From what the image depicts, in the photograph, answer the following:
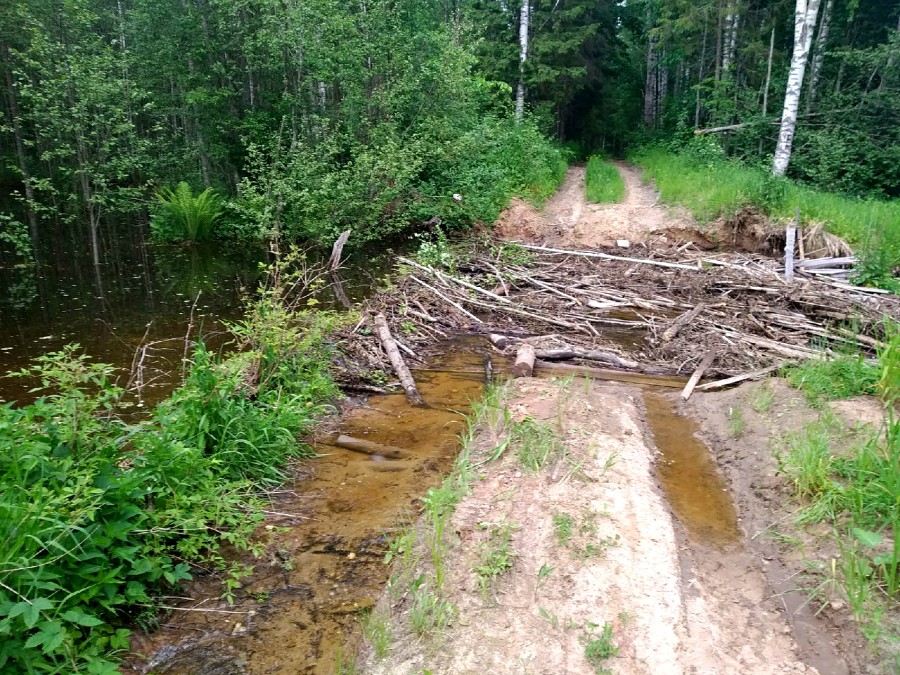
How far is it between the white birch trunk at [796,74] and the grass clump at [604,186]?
4.33 meters

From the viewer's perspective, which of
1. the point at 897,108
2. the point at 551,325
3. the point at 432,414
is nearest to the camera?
the point at 432,414

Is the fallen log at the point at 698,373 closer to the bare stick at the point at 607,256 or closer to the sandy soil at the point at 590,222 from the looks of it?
the bare stick at the point at 607,256

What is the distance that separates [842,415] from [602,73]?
27.5 meters

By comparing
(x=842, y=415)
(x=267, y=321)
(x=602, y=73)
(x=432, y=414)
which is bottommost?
(x=432, y=414)

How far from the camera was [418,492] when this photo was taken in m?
5.05

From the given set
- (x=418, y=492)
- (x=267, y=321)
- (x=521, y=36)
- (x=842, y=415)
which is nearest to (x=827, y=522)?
(x=842, y=415)

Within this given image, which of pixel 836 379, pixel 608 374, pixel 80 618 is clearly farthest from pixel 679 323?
pixel 80 618

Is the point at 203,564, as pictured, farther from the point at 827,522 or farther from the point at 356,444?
the point at 827,522

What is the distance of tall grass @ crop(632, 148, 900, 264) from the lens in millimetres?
11414

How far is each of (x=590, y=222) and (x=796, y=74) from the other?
6574 millimetres

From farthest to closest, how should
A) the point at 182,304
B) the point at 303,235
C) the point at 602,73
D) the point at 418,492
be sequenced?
the point at 602,73
the point at 303,235
the point at 182,304
the point at 418,492

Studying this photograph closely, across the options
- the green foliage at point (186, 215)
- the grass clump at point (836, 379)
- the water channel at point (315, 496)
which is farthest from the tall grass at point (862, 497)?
the green foliage at point (186, 215)

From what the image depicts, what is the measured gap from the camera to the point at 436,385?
293 inches

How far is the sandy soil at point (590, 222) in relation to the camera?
14992 millimetres
